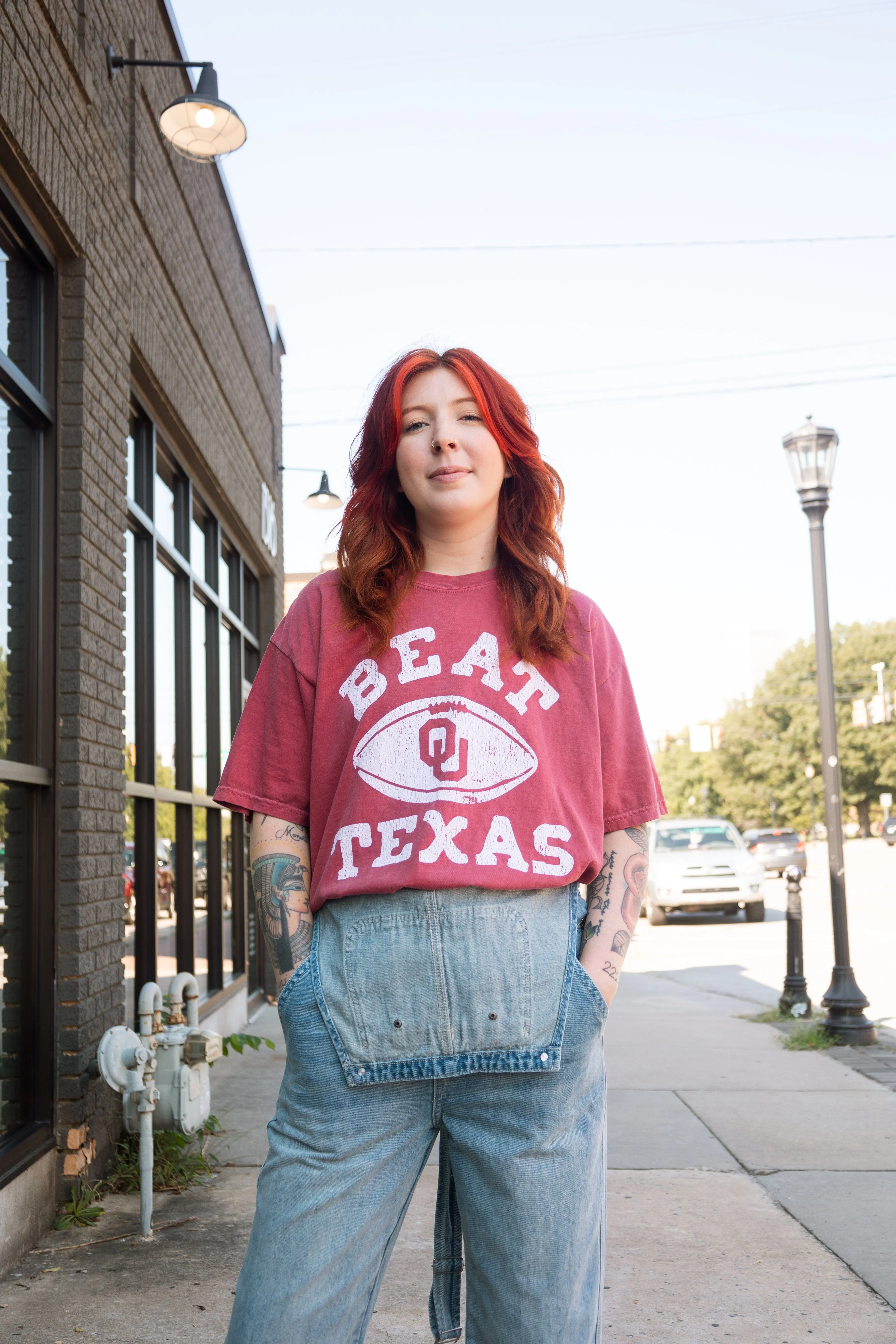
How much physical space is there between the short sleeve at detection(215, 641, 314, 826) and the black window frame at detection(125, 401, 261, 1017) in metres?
3.25

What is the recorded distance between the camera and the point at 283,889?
1.85m

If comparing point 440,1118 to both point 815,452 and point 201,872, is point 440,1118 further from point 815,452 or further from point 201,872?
point 815,452

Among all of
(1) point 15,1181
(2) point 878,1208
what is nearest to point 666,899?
(2) point 878,1208

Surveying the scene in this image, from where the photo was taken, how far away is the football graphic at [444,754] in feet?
5.82

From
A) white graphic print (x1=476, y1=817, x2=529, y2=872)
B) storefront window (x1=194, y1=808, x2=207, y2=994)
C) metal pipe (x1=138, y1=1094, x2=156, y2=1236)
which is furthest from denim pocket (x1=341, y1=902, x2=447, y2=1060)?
storefront window (x1=194, y1=808, x2=207, y2=994)

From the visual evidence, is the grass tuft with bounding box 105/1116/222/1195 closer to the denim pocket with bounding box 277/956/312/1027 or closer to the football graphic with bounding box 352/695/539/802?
the denim pocket with bounding box 277/956/312/1027

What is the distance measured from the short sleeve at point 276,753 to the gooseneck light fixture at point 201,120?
4008mm

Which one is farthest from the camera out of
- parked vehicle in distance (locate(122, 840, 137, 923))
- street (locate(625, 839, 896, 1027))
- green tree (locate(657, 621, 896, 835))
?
green tree (locate(657, 621, 896, 835))

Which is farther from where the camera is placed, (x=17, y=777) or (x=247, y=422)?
(x=247, y=422)

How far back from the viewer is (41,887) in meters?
4.04

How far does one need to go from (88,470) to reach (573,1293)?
3.44 m

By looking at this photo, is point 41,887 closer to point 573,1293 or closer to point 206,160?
point 573,1293

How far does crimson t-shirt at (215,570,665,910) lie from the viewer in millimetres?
1746

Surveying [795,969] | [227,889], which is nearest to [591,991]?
[227,889]
